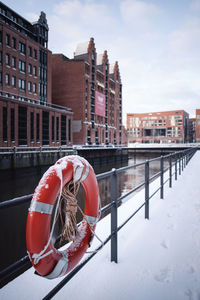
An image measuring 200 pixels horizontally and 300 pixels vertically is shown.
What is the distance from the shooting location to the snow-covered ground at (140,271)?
2.17 metres

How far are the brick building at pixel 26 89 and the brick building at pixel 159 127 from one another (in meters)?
67.8

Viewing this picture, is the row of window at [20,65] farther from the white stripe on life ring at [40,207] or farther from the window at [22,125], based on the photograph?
the white stripe on life ring at [40,207]

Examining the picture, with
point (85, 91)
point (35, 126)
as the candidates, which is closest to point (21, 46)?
point (35, 126)

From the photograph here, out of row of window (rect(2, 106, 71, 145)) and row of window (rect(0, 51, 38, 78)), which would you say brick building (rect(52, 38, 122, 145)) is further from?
row of window (rect(0, 51, 38, 78))

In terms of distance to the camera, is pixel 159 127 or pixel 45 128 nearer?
pixel 45 128

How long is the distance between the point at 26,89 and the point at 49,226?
35.5 meters

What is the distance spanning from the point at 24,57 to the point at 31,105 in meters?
9.08

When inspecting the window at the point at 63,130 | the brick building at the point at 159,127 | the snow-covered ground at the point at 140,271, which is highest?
the brick building at the point at 159,127

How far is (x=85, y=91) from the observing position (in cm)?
4578

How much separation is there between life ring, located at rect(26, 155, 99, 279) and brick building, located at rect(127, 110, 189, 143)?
9825 centimetres

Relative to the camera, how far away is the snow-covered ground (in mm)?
2168

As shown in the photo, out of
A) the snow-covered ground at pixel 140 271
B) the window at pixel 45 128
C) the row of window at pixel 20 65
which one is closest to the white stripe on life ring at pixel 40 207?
the snow-covered ground at pixel 140 271

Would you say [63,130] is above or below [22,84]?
below

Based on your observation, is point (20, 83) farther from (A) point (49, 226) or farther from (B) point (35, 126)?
(A) point (49, 226)
